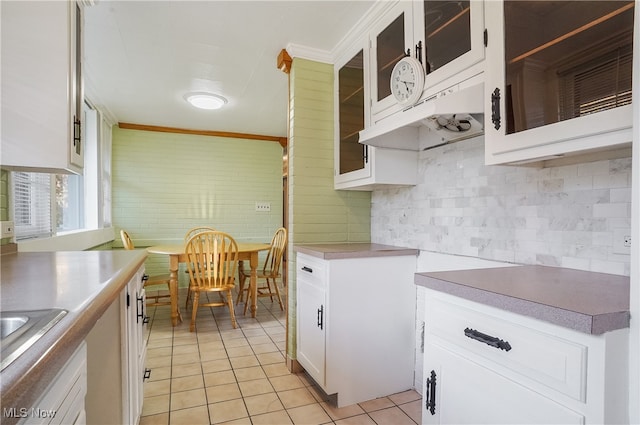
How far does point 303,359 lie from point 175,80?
8.82 feet

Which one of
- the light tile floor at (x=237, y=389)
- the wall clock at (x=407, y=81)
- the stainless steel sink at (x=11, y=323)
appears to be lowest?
the light tile floor at (x=237, y=389)

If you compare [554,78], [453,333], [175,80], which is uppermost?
[175,80]

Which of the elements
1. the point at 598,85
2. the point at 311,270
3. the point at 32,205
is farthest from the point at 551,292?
the point at 32,205

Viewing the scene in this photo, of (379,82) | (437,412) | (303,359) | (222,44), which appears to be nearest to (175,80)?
(222,44)

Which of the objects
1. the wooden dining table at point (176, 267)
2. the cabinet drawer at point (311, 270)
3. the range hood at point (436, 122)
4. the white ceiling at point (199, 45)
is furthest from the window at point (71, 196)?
the range hood at point (436, 122)

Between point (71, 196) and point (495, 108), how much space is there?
13.1 ft

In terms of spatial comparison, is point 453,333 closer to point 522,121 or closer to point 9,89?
point 522,121

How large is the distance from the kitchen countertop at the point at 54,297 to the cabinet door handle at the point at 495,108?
→ 137 cm

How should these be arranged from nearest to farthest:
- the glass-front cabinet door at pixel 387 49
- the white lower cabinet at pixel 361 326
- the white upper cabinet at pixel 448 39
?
the white upper cabinet at pixel 448 39
the glass-front cabinet door at pixel 387 49
the white lower cabinet at pixel 361 326

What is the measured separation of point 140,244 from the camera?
4.69 m

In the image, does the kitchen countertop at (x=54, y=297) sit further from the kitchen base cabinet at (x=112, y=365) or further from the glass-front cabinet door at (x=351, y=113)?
the glass-front cabinet door at (x=351, y=113)

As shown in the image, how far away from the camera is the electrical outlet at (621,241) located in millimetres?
1110

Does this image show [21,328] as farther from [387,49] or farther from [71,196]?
[71,196]

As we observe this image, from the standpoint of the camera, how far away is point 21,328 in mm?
609
